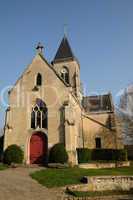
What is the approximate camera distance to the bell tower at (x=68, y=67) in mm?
36688


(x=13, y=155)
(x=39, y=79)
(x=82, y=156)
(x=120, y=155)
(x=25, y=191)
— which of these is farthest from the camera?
(x=120, y=155)

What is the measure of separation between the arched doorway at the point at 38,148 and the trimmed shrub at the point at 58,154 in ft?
5.02

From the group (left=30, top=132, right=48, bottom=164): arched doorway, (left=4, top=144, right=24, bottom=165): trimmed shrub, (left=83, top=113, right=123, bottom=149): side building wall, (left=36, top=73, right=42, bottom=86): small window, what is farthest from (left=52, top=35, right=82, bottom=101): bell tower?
(left=4, top=144, right=24, bottom=165): trimmed shrub

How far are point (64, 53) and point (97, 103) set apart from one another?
33.8 feet

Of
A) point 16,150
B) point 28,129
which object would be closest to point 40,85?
point 28,129

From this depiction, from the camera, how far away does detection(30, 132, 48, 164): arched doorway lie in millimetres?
23453

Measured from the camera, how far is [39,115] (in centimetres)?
2447

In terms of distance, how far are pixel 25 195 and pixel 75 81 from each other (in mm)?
26910

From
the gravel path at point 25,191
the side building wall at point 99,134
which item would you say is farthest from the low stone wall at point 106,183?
the side building wall at point 99,134

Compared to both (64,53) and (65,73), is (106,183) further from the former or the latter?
(64,53)

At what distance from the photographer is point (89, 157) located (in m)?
25.3

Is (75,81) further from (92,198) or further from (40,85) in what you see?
(92,198)

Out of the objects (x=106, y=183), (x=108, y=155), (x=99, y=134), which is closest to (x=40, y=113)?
(x=108, y=155)

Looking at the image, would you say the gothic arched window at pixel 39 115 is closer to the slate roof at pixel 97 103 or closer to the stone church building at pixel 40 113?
the stone church building at pixel 40 113
